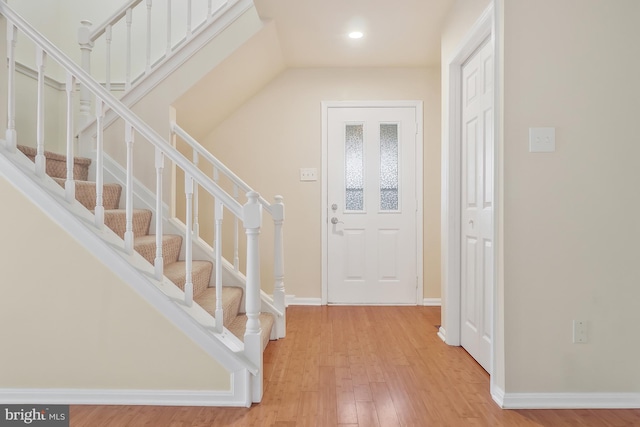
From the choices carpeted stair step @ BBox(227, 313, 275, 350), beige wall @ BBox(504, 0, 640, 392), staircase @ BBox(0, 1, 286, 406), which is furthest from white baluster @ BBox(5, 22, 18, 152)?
beige wall @ BBox(504, 0, 640, 392)

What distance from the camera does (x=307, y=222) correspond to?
431 cm

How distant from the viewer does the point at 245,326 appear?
8.74 feet

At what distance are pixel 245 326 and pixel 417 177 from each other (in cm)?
240

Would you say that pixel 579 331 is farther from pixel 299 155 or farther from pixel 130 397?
pixel 299 155

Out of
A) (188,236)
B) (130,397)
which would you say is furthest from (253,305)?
(130,397)

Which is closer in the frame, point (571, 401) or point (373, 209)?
point (571, 401)

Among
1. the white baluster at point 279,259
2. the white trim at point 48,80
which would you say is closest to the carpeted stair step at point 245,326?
the white baluster at point 279,259

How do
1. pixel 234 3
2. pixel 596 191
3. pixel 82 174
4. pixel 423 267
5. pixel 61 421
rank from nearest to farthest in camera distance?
1. pixel 61 421
2. pixel 596 191
3. pixel 82 174
4. pixel 234 3
5. pixel 423 267

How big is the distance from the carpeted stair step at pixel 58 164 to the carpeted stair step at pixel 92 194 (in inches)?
8.1

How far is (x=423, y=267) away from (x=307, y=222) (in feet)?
4.03

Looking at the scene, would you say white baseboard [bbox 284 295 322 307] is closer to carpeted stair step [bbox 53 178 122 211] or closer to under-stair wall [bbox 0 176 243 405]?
carpeted stair step [bbox 53 178 122 211]

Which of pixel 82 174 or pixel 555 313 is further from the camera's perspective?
pixel 82 174

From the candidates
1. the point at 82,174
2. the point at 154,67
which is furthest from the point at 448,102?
the point at 82,174

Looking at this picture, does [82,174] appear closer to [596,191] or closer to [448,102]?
[448,102]
